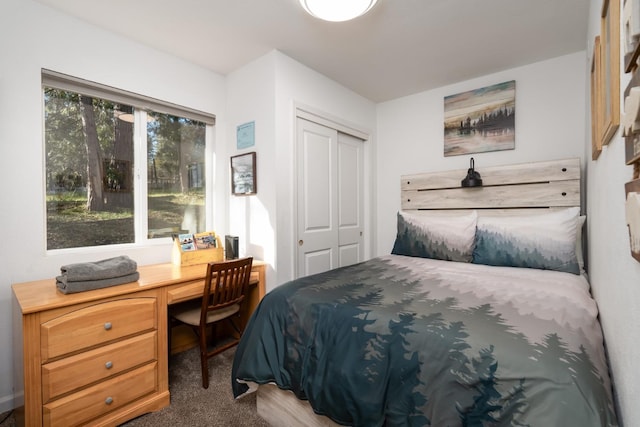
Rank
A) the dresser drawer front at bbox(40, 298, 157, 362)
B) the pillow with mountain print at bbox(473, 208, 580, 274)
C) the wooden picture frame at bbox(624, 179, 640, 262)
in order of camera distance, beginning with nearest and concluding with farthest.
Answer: the wooden picture frame at bbox(624, 179, 640, 262) < the dresser drawer front at bbox(40, 298, 157, 362) < the pillow with mountain print at bbox(473, 208, 580, 274)

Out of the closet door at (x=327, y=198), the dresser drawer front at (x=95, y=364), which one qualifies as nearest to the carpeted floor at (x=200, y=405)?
the dresser drawer front at (x=95, y=364)

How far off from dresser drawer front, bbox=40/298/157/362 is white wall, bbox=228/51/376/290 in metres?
0.98

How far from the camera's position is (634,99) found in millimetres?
486

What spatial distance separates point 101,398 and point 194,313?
0.66 meters

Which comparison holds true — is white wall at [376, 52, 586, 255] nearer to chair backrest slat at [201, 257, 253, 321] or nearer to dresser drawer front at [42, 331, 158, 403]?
chair backrest slat at [201, 257, 253, 321]

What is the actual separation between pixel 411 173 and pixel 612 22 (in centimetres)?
244

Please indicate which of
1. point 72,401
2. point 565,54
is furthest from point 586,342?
point 565,54

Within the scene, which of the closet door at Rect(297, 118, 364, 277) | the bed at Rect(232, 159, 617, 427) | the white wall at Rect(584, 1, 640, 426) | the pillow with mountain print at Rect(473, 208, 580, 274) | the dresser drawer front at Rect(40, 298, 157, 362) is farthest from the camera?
the closet door at Rect(297, 118, 364, 277)

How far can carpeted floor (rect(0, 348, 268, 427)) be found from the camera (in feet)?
5.44

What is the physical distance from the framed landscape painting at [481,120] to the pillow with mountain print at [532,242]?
1.06 meters

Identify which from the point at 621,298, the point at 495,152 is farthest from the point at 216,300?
the point at 495,152

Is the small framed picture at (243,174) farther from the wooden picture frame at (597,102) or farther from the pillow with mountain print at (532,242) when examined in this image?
the wooden picture frame at (597,102)

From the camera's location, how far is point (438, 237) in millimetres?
2291

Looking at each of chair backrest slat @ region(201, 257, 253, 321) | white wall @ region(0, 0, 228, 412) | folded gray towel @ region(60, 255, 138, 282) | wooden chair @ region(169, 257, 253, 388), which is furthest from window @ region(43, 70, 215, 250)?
chair backrest slat @ region(201, 257, 253, 321)
